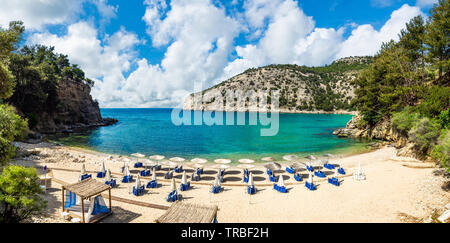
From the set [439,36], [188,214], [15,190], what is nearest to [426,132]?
[439,36]

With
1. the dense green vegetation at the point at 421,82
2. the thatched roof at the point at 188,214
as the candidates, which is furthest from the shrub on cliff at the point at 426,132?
the thatched roof at the point at 188,214

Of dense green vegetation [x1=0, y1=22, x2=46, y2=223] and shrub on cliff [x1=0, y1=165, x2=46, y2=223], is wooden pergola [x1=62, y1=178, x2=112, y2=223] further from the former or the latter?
shrub on cliff [x1=0, y1=165, x2=46, y2=223]

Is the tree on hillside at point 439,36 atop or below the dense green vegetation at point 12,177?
atop

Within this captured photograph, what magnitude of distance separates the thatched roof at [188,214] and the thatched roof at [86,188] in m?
4.04

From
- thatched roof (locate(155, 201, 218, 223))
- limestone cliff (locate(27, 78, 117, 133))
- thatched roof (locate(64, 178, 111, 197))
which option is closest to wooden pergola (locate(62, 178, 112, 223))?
thatched roof (locate(64, 178, 111, 197))

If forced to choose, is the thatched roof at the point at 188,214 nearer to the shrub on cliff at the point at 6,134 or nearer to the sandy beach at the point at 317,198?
the sandy beach at the point at 317,198

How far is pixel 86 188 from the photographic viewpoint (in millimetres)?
9727

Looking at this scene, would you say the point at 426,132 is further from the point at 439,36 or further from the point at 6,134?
the point at 6,134

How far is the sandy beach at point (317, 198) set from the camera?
10.2m

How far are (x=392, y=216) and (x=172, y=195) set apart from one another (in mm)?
11961

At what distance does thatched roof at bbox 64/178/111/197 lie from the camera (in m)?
9.32

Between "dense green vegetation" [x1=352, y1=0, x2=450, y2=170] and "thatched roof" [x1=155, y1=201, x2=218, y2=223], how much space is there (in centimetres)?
1215

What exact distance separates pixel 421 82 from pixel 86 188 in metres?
36.1
